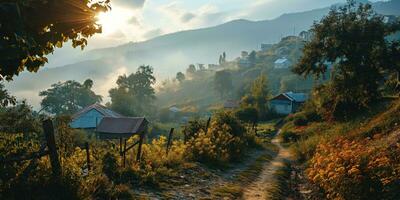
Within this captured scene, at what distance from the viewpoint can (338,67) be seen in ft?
129

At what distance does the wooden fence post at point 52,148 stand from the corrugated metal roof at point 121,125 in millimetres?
54525

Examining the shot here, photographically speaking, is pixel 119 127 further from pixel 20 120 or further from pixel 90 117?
pixel 20 120

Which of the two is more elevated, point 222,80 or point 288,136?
point 222,80

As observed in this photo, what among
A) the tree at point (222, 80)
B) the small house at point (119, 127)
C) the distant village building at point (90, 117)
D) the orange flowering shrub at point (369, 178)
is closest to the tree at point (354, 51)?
the orange flowering shrub at point (369, 178)

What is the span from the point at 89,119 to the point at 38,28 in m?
69.1

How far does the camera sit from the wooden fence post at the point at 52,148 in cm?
954

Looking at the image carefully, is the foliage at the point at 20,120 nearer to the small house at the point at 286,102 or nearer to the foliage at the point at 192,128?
the foliage at the point at 192,128

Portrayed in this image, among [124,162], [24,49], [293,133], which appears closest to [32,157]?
[24,49]

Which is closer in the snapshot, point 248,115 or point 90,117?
point 248,115

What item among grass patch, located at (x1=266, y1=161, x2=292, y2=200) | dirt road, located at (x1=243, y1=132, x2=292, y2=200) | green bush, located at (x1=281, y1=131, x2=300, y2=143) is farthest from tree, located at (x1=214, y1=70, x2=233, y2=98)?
grass patch, located at (x1=266, y1=161, x2=292, y2=200)

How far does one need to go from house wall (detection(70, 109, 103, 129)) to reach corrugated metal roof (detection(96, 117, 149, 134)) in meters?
7.93

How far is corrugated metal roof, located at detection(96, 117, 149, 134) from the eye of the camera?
2534 inches

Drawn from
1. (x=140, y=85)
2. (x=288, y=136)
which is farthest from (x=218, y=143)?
(x=140, y=85)

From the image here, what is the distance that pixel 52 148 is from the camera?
962 centimetres
